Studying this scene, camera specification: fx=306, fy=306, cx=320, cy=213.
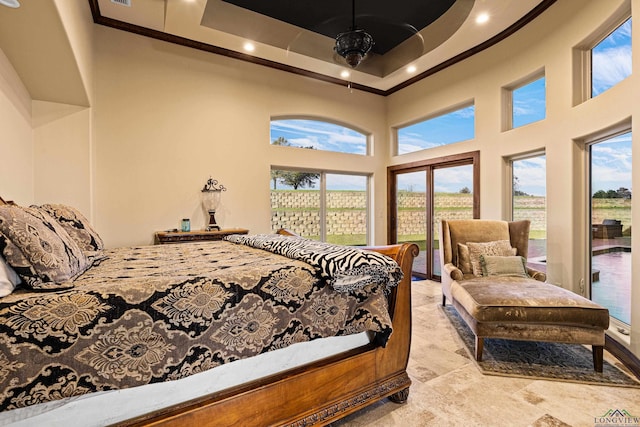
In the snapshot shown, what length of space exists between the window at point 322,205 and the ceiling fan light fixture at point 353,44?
8.06 ft

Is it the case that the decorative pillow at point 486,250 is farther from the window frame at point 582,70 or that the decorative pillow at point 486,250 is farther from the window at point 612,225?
the window frame at point 582,70

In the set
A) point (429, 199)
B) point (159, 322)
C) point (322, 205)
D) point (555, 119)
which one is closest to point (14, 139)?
point (159, 322)

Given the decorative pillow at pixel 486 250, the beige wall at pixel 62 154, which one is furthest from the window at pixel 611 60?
the beige wall at pixel 62 154

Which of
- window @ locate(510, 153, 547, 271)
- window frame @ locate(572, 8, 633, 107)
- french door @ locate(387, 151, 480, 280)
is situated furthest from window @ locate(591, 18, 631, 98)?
french door @ locate(387, 151, 480, 280)

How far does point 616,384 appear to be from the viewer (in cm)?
206

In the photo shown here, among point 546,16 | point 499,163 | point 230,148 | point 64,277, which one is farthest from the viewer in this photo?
point 230,148

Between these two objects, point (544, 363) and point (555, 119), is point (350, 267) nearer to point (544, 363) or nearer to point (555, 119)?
point (544, 363)

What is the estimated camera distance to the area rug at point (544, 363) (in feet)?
7.02

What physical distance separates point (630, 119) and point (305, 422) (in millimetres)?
3308

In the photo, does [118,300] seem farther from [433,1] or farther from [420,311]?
[433,1]

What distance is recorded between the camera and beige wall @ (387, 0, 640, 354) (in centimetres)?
277

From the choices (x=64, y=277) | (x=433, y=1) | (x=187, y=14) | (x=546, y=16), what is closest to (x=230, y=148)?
(x=187, y=14)

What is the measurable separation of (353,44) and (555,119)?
8.05 ft

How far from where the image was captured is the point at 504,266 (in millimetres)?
3092
